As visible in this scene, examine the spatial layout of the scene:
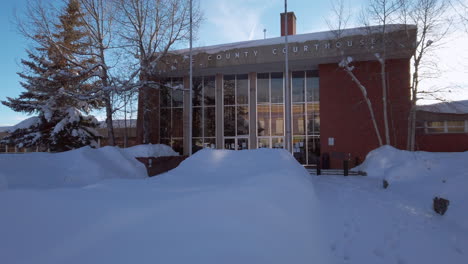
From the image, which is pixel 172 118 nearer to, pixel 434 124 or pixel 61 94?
pixel 61 94

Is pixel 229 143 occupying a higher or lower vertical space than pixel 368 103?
lower

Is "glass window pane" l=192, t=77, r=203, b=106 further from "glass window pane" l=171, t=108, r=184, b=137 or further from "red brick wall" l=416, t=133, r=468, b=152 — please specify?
"red brick wall" l=416, t=133, r=468, b=152

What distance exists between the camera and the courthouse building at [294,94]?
16.9 m

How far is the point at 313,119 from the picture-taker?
1928 cm

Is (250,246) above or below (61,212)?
below

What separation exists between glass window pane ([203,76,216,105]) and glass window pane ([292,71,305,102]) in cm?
637

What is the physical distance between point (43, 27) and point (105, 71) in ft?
15.5

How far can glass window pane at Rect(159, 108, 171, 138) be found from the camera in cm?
2170

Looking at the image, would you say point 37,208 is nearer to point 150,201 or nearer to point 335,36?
point 150,201

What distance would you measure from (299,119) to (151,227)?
722 inches

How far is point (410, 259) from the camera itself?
147 inches

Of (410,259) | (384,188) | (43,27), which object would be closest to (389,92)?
(384,188)

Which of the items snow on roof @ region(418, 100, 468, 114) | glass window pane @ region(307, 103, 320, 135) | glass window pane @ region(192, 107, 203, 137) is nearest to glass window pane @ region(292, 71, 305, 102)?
glass window pane @ region(307, 103, 320, 135)

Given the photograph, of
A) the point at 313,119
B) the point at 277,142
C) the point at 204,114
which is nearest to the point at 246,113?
the point at 277,142
